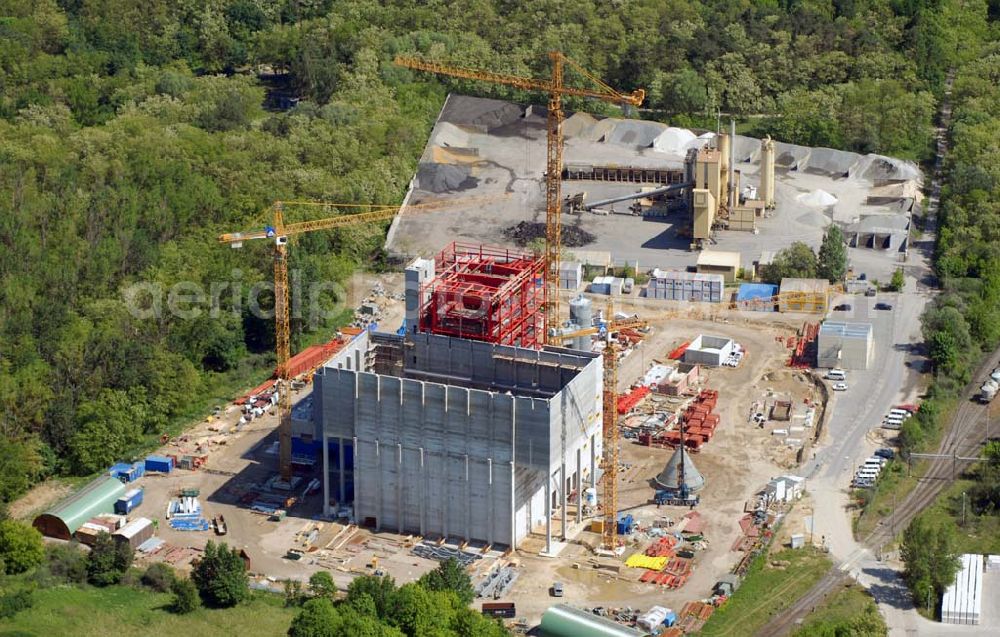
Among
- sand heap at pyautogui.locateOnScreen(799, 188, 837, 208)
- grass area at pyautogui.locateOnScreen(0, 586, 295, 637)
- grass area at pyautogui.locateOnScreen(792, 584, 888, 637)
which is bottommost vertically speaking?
grass area at pyautogui.locateOnScreen(0, 586, 295, 637)

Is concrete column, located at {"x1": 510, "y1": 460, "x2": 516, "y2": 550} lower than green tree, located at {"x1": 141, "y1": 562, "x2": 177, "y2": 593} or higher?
higher

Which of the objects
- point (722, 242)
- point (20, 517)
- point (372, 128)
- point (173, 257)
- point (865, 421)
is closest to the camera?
point (20, 517)

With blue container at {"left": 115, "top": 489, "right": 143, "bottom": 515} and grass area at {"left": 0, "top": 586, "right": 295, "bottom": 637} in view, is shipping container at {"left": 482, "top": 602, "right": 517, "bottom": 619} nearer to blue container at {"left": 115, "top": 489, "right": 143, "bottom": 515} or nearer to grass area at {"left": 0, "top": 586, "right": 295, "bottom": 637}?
grass area at {"left": 0, "top": 586, "right": 295, "bottom": 637}

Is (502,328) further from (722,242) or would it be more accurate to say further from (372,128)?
(372,128)

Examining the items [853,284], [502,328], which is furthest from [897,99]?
[502,328]

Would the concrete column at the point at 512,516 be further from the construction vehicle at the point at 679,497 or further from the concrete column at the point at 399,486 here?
the construction vehicle at the point at 679,497

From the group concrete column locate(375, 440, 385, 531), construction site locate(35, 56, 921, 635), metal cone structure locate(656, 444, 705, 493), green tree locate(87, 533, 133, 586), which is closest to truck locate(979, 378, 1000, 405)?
construction site locate(35, 56, 921, 635)
